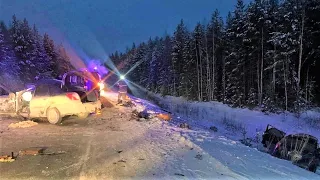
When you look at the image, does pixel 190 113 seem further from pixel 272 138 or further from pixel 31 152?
pixel 31 152

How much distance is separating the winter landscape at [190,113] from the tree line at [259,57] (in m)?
0.15

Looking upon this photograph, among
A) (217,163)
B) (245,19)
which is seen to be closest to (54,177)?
(217,163)

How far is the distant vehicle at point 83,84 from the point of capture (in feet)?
47.4

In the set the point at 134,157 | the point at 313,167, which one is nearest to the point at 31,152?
the point at 134,157

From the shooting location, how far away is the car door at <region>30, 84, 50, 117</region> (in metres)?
13.5

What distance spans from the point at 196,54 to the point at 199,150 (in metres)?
53.3

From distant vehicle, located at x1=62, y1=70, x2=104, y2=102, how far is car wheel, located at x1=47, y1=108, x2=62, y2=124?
3.68ft

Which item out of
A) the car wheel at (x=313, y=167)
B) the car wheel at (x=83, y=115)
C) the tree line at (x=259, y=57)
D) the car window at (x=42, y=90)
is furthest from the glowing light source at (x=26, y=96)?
the tree line at (x=259, y=57)

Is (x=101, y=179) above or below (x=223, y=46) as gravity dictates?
below

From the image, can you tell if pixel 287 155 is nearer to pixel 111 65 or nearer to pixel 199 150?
pixel 199 150

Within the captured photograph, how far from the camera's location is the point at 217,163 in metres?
7.00

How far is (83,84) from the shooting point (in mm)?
18672

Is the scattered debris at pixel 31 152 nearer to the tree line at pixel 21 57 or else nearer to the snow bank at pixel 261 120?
the snow bank at pixel 261 120

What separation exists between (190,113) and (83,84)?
9.92 metres
